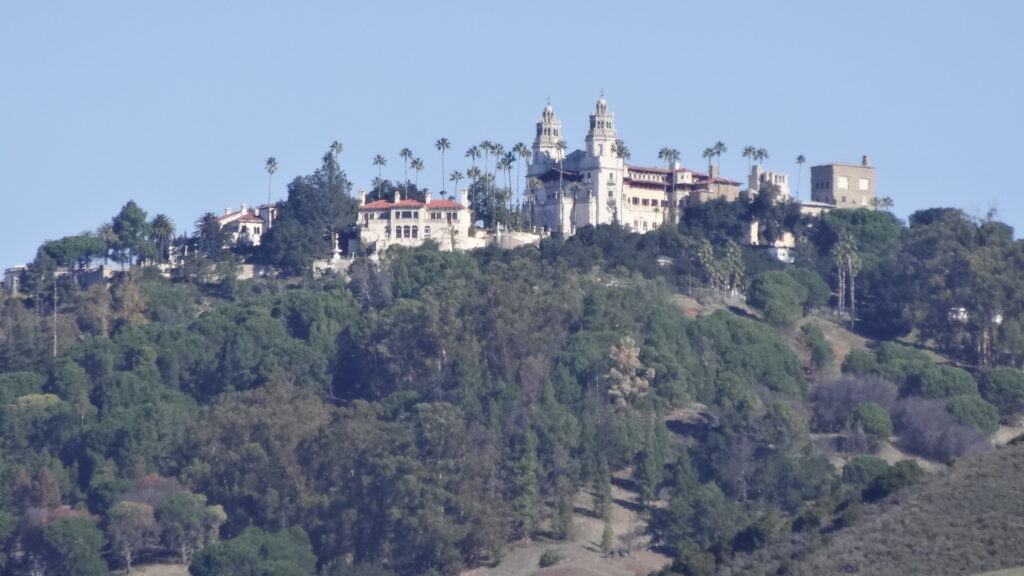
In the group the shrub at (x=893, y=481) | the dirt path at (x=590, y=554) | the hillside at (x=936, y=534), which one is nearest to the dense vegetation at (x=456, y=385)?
the dirt path at (x=590, y=554)

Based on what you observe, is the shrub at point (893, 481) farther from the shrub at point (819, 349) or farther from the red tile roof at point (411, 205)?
the red tile roof at point (411, 205)

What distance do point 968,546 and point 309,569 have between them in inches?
1617

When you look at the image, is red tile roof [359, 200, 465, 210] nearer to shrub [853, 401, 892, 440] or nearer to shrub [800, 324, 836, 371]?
shrub [800, 324, 836, 371]

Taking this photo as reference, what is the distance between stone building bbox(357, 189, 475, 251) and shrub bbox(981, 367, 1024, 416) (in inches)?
1305

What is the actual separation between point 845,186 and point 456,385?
157ft

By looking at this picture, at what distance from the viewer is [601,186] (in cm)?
15188

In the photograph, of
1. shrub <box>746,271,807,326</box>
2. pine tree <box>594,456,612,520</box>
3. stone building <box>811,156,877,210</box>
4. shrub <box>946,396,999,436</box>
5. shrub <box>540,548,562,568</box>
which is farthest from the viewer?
stone building <box>811,156,877,210</box>

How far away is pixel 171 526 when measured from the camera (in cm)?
11219

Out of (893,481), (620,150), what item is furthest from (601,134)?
(893,481)

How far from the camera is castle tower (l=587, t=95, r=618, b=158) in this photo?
152 meters

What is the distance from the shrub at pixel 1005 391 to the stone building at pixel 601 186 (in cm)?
2738

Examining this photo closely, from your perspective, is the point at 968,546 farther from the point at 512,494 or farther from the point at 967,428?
the point at 967,428

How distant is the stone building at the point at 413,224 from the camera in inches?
5851

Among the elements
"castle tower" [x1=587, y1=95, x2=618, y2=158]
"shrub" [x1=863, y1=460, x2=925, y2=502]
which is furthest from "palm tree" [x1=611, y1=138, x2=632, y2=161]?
"shrub" [x1=863, y1=460, x2=925, y2=502]
